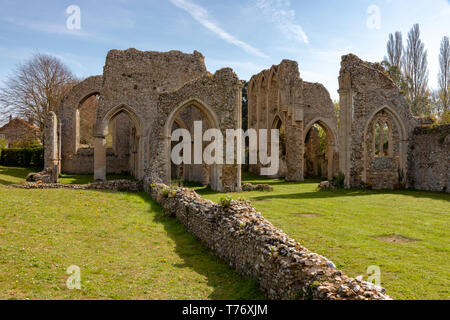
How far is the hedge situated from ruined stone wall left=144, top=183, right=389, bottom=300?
26.7 m

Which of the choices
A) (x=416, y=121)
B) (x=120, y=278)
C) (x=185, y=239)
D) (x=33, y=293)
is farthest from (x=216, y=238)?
(x=416, y=121)

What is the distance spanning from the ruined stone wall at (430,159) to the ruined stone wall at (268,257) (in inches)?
571

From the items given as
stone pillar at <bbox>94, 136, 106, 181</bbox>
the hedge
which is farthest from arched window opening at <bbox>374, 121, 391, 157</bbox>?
the hedge

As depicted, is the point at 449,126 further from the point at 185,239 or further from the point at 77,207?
the point at 77,207

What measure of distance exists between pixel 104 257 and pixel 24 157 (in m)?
29.3

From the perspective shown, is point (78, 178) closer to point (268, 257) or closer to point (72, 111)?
point (72, 111)

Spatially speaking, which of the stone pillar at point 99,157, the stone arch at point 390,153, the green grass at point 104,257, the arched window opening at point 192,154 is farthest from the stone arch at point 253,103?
the green grass at point 104,257

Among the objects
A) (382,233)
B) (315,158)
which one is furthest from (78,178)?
(382,233)

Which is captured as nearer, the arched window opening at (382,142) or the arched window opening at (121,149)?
the arched window opening at (382,142)

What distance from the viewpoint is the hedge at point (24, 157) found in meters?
30.8

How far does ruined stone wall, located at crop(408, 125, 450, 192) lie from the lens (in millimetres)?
17672

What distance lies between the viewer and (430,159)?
60.9 ft

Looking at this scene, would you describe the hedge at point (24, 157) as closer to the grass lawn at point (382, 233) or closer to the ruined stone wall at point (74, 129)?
the ruined stone wall at point (74, 129)
